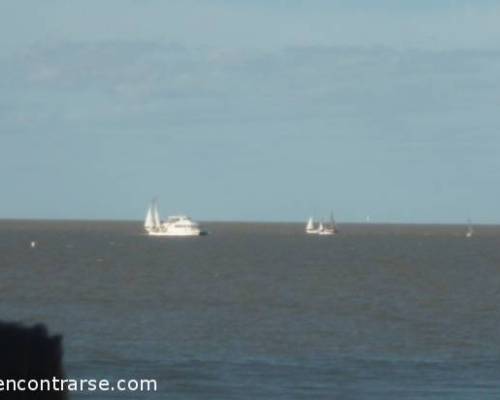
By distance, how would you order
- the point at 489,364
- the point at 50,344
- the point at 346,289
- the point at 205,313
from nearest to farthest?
the point at 50,344
the point at 489,364
the point at 205,313
the point at 346,289

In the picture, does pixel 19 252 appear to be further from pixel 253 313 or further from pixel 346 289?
pixel 253 313

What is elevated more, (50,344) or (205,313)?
(205,313)

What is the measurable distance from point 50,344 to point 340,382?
2240 centimetres

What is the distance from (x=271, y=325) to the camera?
39.8 metres

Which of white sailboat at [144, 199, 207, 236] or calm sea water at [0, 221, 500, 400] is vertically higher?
white sailboat at [144, 199, 207, 236]

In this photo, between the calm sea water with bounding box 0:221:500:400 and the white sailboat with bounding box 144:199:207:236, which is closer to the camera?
the calm sea water with bounding box 0:221:500:400

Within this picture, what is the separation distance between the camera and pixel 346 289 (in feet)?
200

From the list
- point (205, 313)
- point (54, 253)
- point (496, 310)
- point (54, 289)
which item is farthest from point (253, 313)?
point (54, 253)

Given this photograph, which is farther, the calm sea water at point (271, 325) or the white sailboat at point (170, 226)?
the white sailboat at point (170, 226)

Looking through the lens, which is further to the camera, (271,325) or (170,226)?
(170,226)

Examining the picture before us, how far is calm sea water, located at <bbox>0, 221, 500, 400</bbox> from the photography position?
23938mm

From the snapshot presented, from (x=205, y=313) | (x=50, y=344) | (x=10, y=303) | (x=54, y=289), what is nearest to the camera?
(x=50, y=344)

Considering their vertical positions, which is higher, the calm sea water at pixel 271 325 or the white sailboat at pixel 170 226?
the white sailboat at pixel 170 226

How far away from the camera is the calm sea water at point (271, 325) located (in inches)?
942
